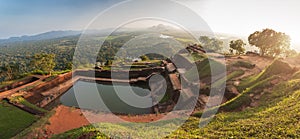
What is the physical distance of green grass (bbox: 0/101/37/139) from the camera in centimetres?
1389

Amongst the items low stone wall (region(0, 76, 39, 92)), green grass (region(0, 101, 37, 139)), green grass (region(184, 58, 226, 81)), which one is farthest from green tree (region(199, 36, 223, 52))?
green grass (region(0, 101, 37, 139))

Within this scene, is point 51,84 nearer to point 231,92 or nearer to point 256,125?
point 231,92

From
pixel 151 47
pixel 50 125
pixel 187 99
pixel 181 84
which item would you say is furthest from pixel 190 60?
pixel 151 47

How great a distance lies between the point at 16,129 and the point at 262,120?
1627 centimetres

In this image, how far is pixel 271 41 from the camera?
2642 cm

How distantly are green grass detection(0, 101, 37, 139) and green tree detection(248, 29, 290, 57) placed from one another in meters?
29.7

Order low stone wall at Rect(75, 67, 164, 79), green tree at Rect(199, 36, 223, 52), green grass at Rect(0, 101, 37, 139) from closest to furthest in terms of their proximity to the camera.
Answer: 1. green grass at Rect(0, 101, 37, 139)
2. low stone wall at Rect(75, 67, 164, 79)
3. green tree at Rect(199, 36, 223, 52)

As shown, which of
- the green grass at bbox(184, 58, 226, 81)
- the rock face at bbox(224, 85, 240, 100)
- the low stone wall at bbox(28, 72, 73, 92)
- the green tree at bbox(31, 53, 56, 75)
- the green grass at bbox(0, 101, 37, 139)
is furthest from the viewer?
the green tree at bbox(31, 53, 56, 75)

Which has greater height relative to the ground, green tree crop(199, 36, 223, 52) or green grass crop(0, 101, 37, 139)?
green tree crop(199, 36, 223, 52)

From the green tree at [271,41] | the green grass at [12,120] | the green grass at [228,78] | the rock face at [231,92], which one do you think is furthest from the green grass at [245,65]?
the green grass at [12,120]

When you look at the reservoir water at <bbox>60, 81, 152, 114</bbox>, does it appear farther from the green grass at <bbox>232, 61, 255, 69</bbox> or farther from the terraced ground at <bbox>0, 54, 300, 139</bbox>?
the green grass at <bbox>232, 61, 255, 69</bbox>

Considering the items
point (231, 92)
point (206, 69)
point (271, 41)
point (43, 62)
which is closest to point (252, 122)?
point (231, 92)

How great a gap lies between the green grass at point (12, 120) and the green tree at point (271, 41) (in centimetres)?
2966

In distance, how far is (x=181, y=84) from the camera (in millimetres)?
21359
